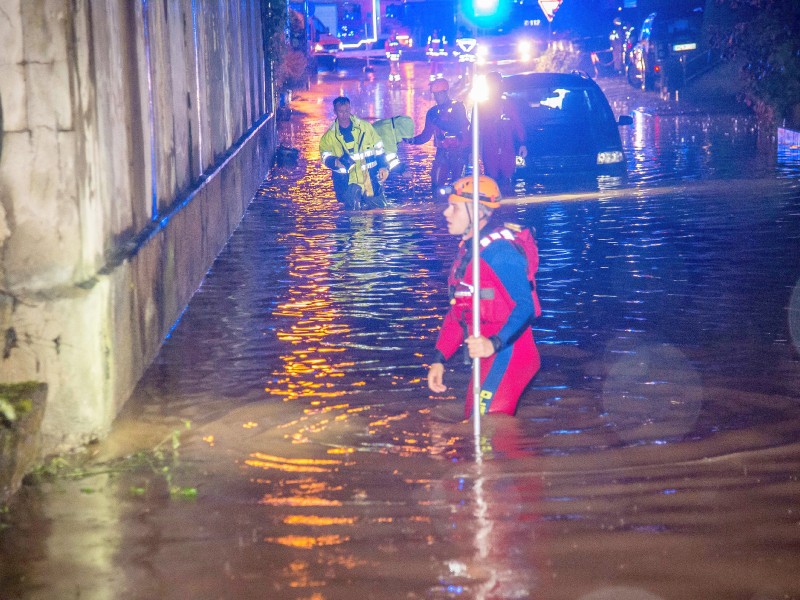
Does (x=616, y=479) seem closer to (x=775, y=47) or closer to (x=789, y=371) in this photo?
(x=789, y=371)

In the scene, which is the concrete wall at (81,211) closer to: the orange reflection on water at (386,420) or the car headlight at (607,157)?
the orange reflection on water at (386,420)

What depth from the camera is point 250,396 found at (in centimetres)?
754

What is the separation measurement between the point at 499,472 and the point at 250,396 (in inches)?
83.7

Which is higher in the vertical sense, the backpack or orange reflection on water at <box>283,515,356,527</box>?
the backpack

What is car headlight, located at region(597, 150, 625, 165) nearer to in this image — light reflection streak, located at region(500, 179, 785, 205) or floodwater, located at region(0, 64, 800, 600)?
light reflection streak, located at region(500, 179, 785, 205)

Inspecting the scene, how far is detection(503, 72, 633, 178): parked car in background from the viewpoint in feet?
58.5

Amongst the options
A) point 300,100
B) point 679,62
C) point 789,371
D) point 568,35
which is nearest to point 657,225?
point 789,371

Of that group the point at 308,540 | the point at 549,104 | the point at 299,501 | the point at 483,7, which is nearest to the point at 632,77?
the point at 549,104

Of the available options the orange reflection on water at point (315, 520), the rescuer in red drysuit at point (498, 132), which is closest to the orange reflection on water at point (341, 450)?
the orange reflection on water at point (315, 520)

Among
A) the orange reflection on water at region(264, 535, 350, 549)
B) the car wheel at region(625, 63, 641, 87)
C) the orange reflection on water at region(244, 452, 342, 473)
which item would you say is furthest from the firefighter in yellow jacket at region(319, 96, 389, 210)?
the car wheel at region(625, 63, 641, 87)

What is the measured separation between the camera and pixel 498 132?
1639 centimetres

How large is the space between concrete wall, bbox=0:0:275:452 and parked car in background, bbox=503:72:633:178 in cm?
903

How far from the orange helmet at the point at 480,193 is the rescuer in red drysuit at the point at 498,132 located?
32.6ft

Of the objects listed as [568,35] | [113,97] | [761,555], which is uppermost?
[568,35]
